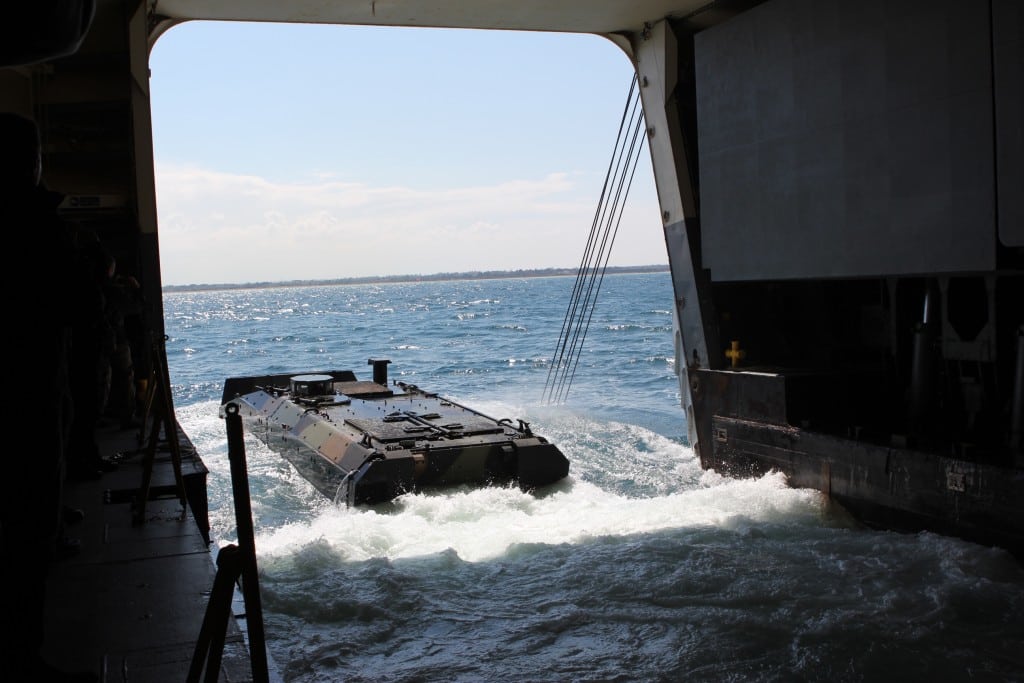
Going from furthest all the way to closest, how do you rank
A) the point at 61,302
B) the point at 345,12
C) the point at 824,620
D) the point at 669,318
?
the point at 669,318
the point at 345,12
the point at 824,620
the point at 61,302

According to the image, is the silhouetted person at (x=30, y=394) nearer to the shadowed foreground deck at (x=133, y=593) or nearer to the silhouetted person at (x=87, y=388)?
the shadowed foreground deck at (x=133, y=593)

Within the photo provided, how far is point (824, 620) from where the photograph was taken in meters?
6.42

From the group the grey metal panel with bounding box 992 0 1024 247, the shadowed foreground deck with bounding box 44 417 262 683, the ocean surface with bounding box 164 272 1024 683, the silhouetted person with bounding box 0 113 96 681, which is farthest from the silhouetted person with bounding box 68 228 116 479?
the grey metal panel with bounding box 992 0 1024 247

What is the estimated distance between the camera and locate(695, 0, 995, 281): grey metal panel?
7.67 metres

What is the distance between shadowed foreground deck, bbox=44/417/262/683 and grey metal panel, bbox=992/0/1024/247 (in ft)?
20.3

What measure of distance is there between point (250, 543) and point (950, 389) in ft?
27.4

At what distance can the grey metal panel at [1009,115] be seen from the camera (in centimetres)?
715

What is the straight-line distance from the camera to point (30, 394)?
303cm

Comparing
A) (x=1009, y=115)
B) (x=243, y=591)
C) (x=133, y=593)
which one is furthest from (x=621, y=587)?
(x=243, y=591)

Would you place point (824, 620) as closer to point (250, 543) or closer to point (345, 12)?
point (250, 543)

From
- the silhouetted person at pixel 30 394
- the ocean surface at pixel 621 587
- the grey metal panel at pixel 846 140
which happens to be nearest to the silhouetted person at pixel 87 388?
the ocean surface at pixel 621 587

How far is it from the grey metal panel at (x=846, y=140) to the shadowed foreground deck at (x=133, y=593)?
6089mm

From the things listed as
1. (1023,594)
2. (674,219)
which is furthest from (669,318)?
(1023,594)

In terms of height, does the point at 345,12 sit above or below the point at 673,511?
above
